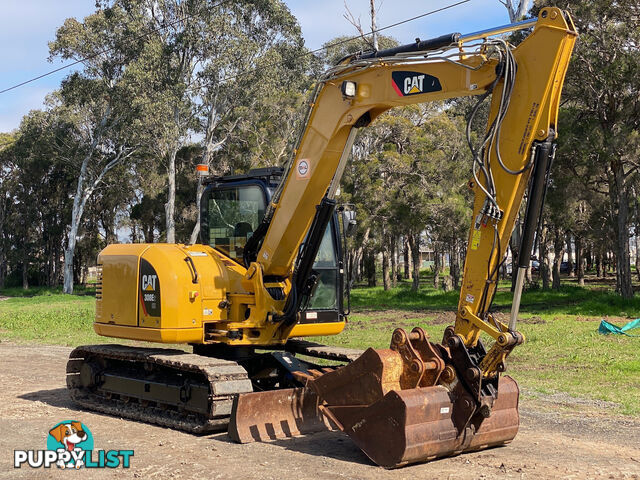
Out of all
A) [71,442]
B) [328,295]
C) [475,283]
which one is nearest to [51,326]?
[328,295]

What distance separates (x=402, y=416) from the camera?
6891 mm

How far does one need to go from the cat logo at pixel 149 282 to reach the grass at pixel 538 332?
5.98m

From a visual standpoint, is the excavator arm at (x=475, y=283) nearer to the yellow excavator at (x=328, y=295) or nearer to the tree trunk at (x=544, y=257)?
the yellow excavator at (x=328, y=295)

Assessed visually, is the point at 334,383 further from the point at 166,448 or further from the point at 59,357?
the point at 59,357

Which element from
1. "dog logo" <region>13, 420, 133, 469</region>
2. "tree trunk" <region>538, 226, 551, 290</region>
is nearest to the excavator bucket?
"dog logo" <region>13, 420, 133, 469</region>

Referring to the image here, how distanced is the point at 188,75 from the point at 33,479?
123ft

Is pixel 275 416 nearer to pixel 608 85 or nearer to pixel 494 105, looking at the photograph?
pixel 494 105

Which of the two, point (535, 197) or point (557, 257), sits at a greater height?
point (535, 197)

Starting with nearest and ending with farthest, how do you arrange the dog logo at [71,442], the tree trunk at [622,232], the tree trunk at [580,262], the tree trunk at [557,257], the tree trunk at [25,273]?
the dog logo at [71,442] → the tree trunk at [622,232] → the tree trunk at [557,257] → the tree trunk at [580,262] → the tree trunk at [25,273]

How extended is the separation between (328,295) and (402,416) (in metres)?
3.51

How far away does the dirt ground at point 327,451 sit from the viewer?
22.8 feet

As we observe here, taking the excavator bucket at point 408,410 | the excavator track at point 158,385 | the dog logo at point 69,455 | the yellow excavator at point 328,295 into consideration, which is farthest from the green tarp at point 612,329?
the dog logo at point 69,455

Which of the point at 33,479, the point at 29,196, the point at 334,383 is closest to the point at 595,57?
the point at 334,383

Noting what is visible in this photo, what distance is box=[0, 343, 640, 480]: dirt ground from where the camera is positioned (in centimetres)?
695
